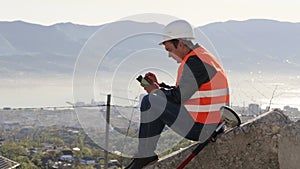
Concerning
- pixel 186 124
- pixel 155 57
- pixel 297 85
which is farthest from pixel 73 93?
pixel 297 85

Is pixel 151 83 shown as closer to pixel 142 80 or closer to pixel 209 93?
pixel 142 80

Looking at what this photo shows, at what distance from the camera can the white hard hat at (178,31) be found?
5152mm

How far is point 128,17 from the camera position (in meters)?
5.42

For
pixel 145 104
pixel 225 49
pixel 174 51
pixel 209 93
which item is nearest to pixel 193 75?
pixel 209 93

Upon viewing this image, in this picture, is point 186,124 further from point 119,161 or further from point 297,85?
point 297,85

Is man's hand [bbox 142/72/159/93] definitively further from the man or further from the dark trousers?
the dark trousers

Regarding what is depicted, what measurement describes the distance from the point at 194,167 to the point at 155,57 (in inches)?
48.7

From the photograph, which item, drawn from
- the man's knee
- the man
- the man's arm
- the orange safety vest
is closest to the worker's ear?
the man

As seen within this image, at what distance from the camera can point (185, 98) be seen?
5.01 metres

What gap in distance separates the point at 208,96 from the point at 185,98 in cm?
23

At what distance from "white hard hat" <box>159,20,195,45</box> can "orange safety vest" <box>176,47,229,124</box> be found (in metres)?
0.24

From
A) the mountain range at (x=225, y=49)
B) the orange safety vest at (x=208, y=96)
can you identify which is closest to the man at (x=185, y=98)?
the orange safety vest at (x=208, y=96)

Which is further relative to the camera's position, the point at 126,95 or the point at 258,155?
the point at 126,95

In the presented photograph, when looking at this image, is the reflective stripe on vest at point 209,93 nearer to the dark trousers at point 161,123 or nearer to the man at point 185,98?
the man at point 185,98
